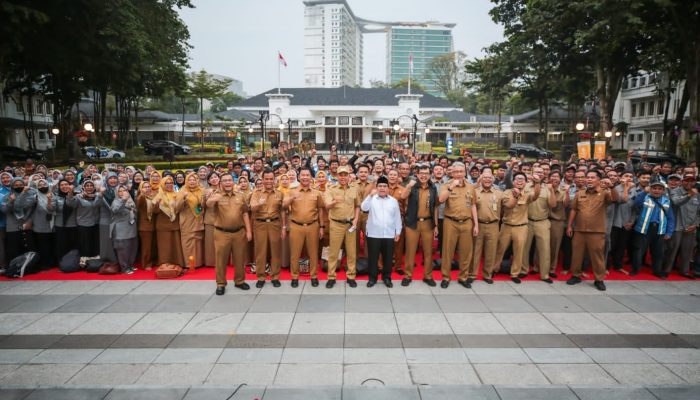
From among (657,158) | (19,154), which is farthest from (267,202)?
(19,154)

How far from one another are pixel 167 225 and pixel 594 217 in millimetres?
7773

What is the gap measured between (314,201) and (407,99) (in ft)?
168

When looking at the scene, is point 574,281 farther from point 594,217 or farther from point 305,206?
point 305,206

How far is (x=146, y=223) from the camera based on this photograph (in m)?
8.02

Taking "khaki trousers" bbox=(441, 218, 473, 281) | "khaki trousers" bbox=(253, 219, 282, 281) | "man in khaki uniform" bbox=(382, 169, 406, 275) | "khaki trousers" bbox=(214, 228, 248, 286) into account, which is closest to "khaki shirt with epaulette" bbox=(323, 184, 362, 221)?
"man in khaki uniform" bbox=(382, 169, 406, 275)

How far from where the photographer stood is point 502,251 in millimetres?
7590

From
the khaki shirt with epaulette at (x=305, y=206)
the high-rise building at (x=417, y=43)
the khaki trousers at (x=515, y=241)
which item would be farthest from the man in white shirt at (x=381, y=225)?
the high-rise building at (x=417, y=43)

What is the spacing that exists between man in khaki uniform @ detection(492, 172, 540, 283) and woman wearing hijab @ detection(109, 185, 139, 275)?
22.0 ft

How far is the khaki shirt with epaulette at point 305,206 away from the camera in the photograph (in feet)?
23.1

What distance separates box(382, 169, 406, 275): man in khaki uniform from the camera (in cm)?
725

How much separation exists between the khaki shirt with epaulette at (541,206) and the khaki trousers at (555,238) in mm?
384

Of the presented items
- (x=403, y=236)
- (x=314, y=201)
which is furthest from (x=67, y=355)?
(x=403, y=236)

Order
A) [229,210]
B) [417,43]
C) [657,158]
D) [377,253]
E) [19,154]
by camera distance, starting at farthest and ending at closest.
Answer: [417,43] → [19,154] → [657,158] → [377,253] → [229,210]

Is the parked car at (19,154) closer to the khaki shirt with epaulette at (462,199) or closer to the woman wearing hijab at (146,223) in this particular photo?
the woman wearing hijab at (146,223)
